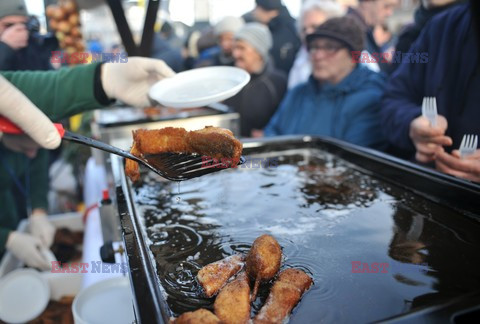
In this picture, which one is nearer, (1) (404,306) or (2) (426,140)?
(1) (404,306)

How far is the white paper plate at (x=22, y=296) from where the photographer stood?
1.82 m

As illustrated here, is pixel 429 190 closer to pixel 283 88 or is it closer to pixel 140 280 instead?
pixel 140 280

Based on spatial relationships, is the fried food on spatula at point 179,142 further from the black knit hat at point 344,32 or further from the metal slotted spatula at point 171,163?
the black knit hat at point 344,32

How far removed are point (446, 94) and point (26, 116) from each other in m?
2.02

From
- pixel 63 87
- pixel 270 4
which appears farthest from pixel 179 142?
pixel 270 4

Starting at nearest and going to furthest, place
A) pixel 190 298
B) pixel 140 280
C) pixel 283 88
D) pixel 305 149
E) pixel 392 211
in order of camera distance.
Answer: pixel 140 280 → pixel 190 298 → pixel 392 211 → pixel 305 149 → pixel 283 88

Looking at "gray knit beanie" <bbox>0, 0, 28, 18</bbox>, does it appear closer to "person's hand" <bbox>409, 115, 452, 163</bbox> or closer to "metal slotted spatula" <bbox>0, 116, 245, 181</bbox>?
"metal slotted spatula" <bbox>0, 116, 245, 181</bbox>

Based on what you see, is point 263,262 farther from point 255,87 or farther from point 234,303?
point 255,87

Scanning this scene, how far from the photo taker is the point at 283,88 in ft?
13.3

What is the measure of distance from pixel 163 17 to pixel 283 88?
23.6 feet

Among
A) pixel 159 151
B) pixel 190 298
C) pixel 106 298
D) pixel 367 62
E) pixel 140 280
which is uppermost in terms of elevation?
pixel 367 62

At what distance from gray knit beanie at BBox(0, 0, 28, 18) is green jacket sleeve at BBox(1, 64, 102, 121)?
28.2 inches

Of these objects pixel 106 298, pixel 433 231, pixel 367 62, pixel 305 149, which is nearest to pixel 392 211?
pixel 433 231

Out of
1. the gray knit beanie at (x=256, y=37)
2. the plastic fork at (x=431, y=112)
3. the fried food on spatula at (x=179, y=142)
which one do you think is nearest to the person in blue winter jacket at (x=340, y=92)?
the plastic fork at (x=431, y=112)
